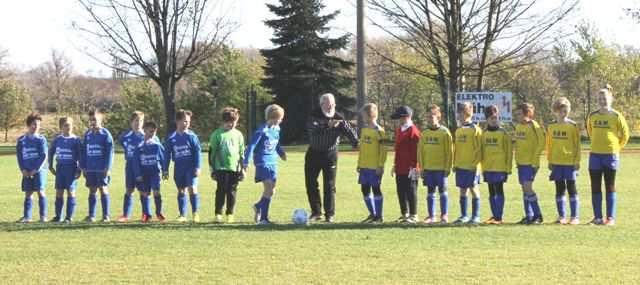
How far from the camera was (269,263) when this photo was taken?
9086 millimetres

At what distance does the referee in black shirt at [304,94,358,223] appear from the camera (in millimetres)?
12922

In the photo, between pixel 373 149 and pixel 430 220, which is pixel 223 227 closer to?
pixel 373 149

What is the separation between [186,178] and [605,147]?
6.26m

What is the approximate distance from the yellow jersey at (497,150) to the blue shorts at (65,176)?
255 inches

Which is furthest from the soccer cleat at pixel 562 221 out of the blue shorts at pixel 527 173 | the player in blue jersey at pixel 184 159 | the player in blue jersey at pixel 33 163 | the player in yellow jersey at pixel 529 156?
the player in blue jersey at pixel 33 163

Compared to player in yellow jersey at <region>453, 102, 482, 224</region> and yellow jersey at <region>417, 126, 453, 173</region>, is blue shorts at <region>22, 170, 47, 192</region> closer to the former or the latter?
yellow jersey at <region>417, 126, 453, 173</region>

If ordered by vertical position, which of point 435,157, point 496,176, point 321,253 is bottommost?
point 321,253

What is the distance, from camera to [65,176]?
13820 millimetres

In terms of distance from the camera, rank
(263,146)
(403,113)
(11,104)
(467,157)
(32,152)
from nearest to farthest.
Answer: (467,157)
(263,146)
(403,113)
(32,152)
(11,104)

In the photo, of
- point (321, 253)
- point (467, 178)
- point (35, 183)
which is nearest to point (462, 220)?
point (467, 178)

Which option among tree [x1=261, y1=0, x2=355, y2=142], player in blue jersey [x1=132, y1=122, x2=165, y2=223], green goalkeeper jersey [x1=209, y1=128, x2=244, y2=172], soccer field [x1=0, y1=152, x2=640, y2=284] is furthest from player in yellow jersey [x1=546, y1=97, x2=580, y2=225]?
tree [x1=261, y1=0, x2=355, y2=142]

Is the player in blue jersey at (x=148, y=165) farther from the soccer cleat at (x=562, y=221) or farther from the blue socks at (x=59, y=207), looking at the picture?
the soccer cleat at (x=562, y=221)

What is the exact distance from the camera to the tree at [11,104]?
67.4 meters

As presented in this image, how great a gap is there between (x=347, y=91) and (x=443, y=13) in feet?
55.2
